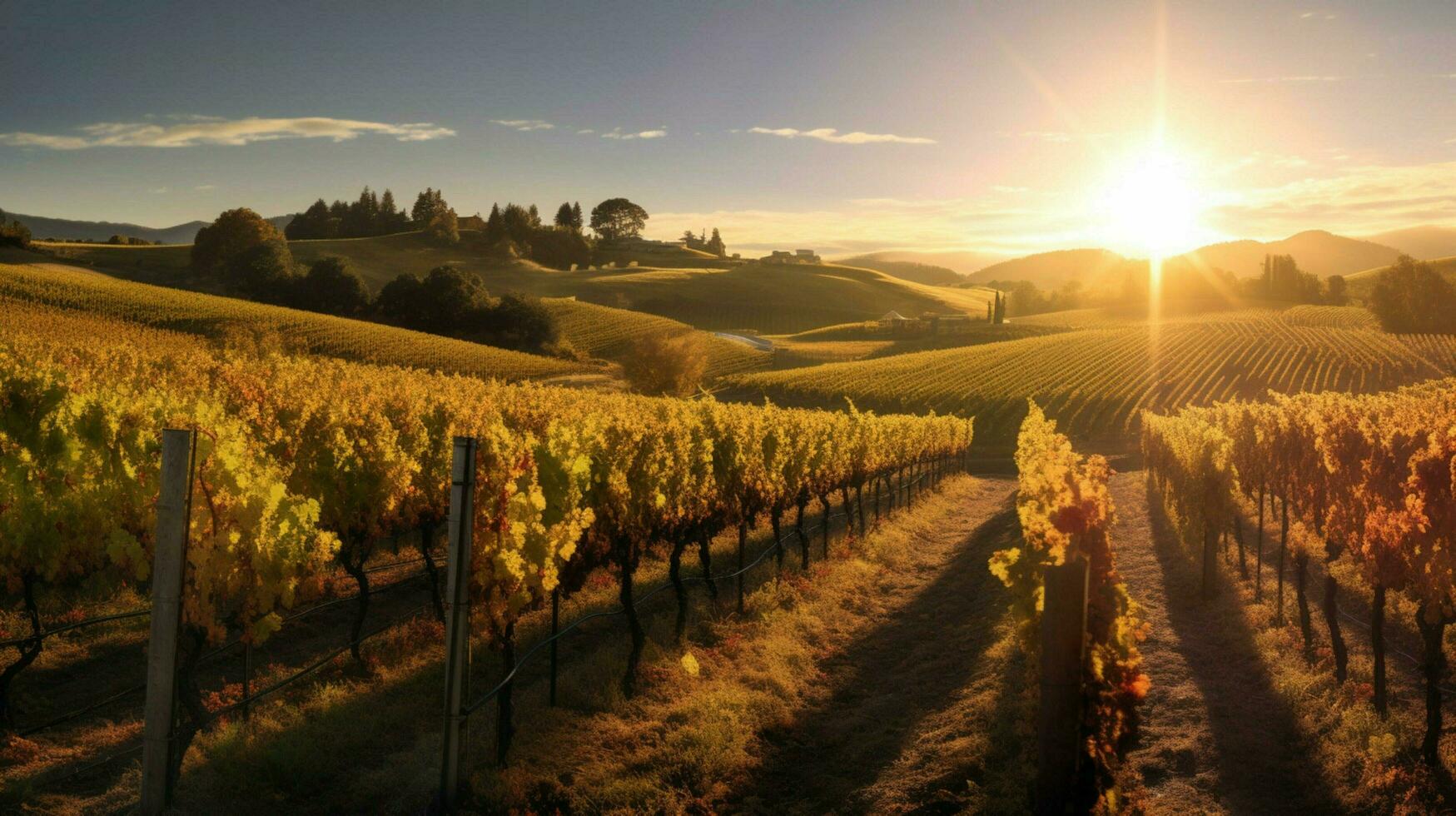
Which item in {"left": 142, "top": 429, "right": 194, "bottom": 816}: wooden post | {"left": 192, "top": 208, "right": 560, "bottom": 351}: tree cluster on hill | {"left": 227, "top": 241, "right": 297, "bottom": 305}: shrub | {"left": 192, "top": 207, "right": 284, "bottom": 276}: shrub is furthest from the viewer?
{"left": 192, "top": 207, "right": 284, "bottom": 276}: shrub

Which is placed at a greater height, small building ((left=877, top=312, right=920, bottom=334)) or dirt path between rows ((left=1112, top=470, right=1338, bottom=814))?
small building ((left=877, top=312, right=920, bottom=334))

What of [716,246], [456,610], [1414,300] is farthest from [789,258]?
[456,610]

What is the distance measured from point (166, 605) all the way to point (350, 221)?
151 m

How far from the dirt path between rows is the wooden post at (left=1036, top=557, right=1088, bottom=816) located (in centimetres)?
318

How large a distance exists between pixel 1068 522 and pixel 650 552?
7950mm

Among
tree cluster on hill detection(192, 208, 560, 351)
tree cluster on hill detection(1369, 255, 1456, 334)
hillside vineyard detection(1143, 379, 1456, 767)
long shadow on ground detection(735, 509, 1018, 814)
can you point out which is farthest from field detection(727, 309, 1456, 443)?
long shadow on ground detection(735, 509, 1018, 814)

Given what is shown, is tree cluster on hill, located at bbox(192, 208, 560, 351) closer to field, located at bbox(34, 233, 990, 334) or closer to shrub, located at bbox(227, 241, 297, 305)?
shrub, located at bbox(227, 241, 297, 305)

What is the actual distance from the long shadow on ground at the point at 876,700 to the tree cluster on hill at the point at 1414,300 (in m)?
105

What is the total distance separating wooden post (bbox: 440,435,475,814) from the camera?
7391 mm

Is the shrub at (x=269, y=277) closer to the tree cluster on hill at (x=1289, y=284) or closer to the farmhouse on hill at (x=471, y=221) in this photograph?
the farmhouse on hill at (x=471, y=221)

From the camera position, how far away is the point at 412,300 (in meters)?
74.6

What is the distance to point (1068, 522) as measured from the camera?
8836 millimetres

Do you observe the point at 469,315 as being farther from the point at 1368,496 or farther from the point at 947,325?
the point at 1368,496

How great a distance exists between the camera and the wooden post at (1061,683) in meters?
5.53
